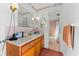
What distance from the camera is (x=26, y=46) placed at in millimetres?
1253

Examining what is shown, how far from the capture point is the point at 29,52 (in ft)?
4.19

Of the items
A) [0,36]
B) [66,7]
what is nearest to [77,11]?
[66,7]

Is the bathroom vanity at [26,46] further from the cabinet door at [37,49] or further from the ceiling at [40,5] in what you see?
the ceiling at [40,5]

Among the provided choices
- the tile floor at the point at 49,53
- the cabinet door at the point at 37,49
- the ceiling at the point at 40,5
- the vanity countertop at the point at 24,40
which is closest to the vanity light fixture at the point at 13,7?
the ceiling at the point at 40,5

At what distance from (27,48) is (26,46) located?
0.08 ft

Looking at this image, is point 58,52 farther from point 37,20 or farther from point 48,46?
point 37,20

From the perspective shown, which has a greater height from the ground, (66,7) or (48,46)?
(66,7)

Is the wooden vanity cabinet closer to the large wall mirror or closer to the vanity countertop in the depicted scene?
the vanity countertop

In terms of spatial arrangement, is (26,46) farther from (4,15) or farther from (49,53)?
(4,15)

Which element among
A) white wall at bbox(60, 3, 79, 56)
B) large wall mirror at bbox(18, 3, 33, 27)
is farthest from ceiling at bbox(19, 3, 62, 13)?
white wall at bbox(60, 3, 79, 56)

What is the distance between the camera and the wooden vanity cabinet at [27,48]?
4.07 feet

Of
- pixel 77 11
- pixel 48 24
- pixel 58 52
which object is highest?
pixel 77 11

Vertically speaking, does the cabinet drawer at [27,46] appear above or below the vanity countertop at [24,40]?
below

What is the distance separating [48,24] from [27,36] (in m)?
0.26
